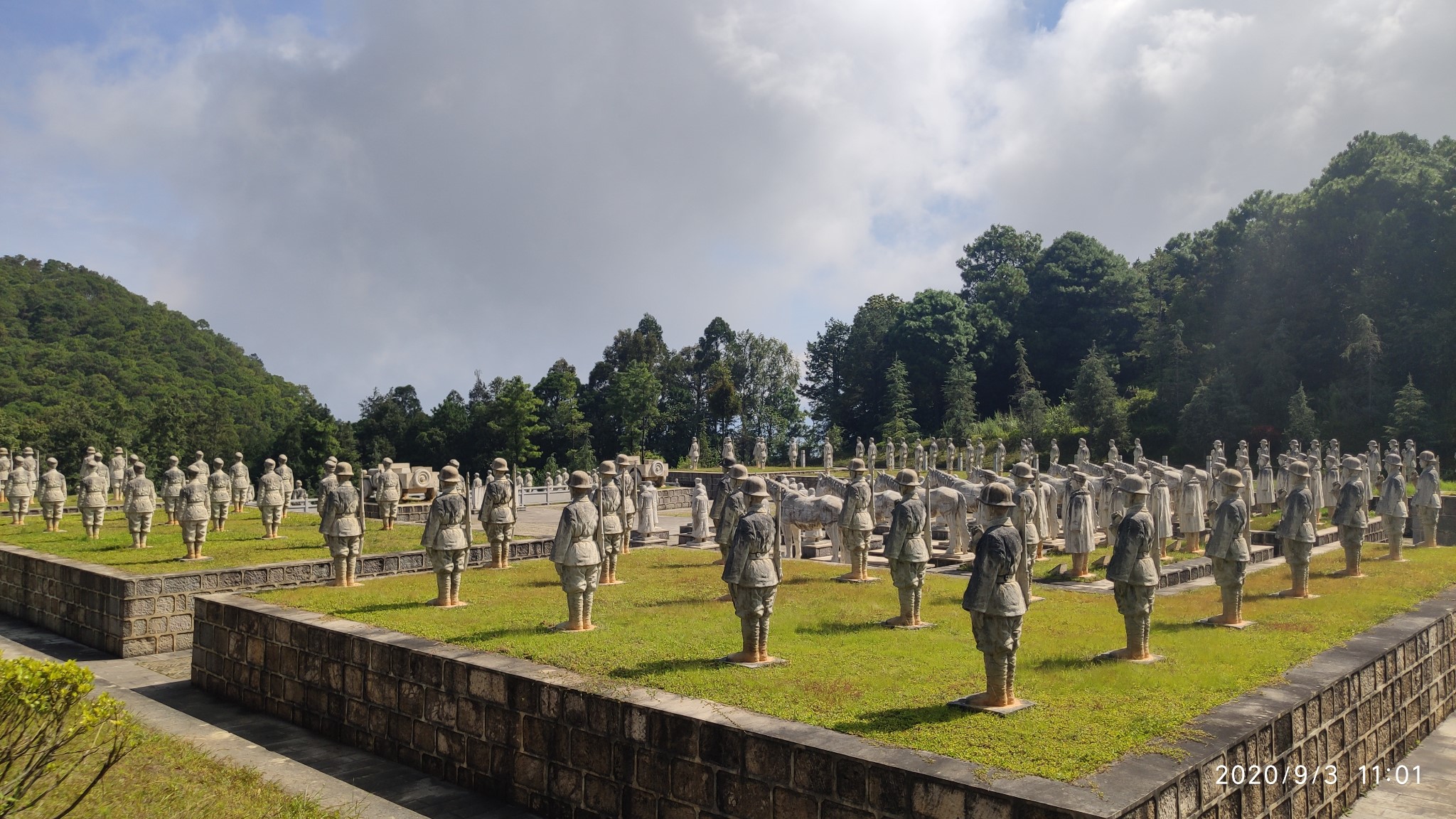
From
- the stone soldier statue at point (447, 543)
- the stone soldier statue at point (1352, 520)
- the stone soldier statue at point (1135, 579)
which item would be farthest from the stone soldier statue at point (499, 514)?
the stone soldier statue at point (1352, 520)

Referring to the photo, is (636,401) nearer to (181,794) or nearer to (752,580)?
(752,580)

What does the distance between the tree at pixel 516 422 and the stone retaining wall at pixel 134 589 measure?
35.9 m

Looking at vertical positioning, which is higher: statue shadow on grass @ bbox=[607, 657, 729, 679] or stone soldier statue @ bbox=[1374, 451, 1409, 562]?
stone soldier statue @ bbox=[1374, 451, 1409, 562]

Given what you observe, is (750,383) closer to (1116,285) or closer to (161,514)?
(1116,285)

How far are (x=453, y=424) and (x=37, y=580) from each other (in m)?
40.9

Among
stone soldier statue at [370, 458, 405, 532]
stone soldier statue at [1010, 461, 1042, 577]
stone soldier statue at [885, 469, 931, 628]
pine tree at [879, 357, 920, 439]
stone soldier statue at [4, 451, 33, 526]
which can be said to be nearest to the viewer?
stone soldier statue at [885, 469, 931, 628]

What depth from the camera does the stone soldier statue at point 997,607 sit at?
24.0 ft

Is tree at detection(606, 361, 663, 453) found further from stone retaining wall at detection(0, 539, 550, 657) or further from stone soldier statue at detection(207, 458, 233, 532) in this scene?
stone retaining wall at detection(0, 539, 550, 657)

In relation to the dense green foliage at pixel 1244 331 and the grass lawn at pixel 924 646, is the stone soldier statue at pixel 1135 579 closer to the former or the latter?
the grass lawn at pixel 924 646

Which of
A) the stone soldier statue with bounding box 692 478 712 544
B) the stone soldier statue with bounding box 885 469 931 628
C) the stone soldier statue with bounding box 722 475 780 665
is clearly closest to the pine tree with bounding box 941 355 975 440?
the stone soldier statue with bounding box 692 478 712 544

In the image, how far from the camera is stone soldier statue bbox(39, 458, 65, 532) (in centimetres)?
2134

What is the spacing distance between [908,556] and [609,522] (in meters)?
5.35

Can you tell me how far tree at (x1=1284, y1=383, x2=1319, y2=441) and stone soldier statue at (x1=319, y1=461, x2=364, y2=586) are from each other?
35.2 metres

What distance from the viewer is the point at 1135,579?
898 cm
